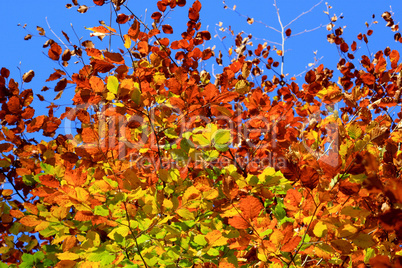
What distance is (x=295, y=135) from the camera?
312 cm

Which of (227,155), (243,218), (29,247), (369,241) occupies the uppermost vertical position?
(227,155)

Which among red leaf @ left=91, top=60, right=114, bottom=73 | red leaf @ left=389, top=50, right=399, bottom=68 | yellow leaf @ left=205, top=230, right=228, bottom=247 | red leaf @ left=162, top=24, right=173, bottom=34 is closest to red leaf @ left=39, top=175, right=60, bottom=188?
red leaf @ left=91, top=60, right=114, bottom=73

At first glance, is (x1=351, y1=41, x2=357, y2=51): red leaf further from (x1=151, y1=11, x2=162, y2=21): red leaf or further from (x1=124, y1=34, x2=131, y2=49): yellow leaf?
(x1=124, y1=34, x2=131, y2=49): yellow leaf

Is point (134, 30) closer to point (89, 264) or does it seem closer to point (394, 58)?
point (89, 264)

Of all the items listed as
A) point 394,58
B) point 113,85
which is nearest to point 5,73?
point 113,85

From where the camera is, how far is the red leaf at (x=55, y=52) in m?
2.66

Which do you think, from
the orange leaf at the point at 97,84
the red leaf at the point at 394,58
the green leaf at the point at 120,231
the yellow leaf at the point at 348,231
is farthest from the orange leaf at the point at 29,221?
the red leaf at the point at 394,58

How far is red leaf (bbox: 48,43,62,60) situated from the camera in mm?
2658

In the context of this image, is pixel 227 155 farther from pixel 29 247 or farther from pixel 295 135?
pixel 29 247

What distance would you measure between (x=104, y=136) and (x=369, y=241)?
5.34 feet

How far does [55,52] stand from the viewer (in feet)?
8.87

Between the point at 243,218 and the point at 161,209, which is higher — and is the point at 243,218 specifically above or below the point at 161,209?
below

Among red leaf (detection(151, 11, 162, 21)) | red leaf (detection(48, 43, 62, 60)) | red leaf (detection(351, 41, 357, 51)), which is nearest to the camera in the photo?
red leaf (detection(48, 43, 62, 60))

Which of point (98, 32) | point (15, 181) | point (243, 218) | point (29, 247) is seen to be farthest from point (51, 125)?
point (243, 218)
